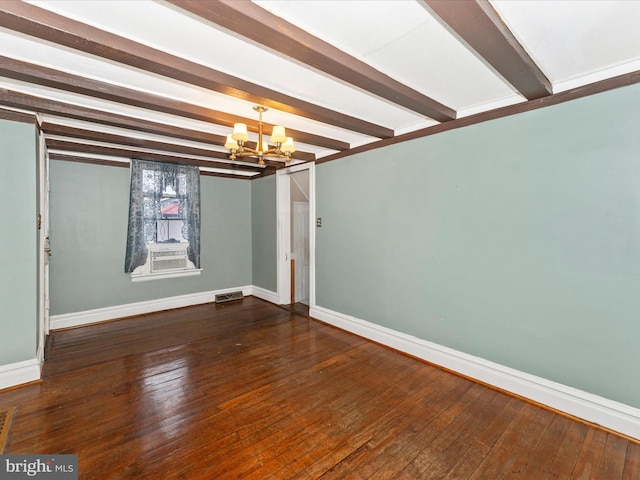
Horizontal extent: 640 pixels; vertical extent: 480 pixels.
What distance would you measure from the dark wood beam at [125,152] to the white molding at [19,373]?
99.0 inches

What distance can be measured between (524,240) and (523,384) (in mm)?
1228

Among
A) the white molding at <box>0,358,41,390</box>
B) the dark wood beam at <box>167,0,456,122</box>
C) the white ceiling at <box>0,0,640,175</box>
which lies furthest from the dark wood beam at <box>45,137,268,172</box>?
the dark wood beam at <box>167,0,456,122</box>

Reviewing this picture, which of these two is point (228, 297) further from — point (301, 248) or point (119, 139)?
point (119, 139)

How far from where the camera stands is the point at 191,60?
1951 mm

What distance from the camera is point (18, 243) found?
106 inches

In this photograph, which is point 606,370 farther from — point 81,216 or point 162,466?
point 81,216

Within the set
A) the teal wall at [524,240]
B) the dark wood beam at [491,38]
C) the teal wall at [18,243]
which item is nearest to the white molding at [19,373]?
the teal wall at [18,243]

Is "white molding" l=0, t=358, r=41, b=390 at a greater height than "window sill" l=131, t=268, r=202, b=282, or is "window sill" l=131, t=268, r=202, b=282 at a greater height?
"window sill" l=131, t=268, r=202, b=282

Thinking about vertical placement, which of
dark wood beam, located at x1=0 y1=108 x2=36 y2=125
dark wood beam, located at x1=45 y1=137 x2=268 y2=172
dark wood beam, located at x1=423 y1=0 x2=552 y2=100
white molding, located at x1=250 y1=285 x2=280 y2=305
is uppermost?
dark wood beam, located at x1=45 y1=137 x2=268 y2=172

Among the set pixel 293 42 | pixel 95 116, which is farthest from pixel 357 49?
pixel 95 116

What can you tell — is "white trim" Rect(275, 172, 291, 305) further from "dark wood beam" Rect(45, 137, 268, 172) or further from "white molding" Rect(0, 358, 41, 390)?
"white molding" Rect(0, 358, 41, 390)

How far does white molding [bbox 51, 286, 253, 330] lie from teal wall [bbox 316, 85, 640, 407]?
10.9 feet

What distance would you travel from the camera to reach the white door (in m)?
5.52

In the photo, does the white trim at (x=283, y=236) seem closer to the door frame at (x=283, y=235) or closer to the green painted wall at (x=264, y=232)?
the door frame at (x=283, y=235)
